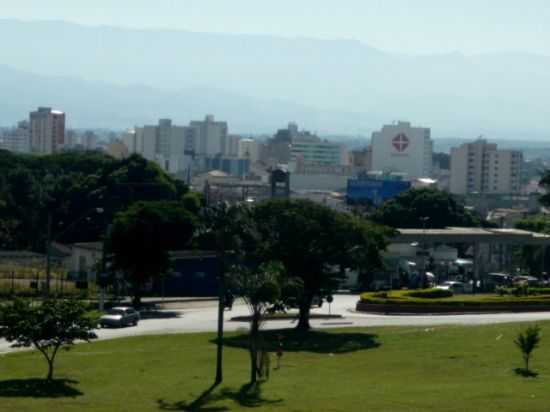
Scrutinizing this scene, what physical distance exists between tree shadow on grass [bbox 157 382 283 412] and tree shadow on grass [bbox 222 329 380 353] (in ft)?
26.7

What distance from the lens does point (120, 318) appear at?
50469 millimetres

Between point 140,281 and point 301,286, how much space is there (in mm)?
18624

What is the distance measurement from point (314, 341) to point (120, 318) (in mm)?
9176

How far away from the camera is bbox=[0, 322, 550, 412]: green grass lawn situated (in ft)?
102

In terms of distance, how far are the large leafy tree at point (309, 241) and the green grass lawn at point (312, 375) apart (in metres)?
2.07

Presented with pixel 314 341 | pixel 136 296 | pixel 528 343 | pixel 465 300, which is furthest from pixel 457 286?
pixel 528 343

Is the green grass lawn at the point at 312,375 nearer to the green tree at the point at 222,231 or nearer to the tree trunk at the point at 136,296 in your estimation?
the green tree at the point at 222,231

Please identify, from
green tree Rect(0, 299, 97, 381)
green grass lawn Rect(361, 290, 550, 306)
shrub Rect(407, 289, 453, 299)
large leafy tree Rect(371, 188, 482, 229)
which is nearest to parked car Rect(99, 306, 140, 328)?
green grass lawn Rect(361, 290, 550, 306)

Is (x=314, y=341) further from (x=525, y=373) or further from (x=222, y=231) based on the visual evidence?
(x=525, y=373)

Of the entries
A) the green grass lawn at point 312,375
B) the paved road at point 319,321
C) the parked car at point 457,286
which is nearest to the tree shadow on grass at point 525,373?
the green grass lawn at point 312,375

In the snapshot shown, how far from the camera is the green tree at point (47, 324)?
3541cm

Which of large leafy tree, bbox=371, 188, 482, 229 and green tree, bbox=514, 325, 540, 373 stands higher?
large leafy tree, bbox=371, 188, 482, 229

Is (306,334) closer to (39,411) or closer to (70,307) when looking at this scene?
(70,307)

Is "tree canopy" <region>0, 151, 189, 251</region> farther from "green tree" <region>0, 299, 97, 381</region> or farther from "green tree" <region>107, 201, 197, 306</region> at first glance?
"green tree" <region>0, 299, 97, 381</region>
